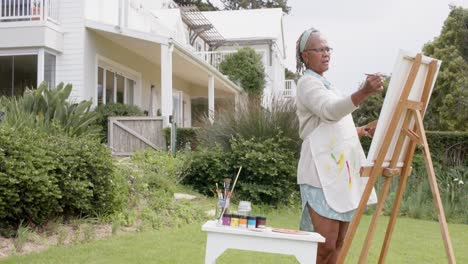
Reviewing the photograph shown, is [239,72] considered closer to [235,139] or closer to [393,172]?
[235,139]

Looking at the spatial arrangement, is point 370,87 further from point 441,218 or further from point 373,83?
point 441,218

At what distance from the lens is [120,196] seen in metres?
6.46

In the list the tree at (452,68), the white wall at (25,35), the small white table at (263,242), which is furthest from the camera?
the tree at (452,68)

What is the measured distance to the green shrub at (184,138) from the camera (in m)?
12.1

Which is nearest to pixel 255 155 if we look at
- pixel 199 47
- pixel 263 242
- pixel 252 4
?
pixel 263 242

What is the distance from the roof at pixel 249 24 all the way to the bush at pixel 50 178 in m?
21.4

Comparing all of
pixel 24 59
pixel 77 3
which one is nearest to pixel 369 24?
pixel 77 3

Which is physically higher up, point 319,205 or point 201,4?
point 201,4

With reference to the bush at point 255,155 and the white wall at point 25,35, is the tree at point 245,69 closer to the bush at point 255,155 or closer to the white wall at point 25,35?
the white wall at point 25,35

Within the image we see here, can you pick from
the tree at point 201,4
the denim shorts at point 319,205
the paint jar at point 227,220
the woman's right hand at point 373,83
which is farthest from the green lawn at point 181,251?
the tree at point 201,4

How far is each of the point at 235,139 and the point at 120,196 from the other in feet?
9.43

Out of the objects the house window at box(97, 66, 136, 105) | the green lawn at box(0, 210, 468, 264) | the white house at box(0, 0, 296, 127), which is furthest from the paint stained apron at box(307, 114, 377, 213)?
the house window at box(97, 66, 136, 105)

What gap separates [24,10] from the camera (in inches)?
481

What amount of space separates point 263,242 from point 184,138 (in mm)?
9754
